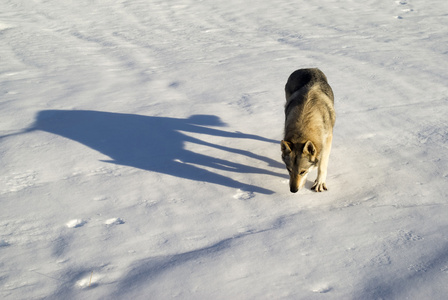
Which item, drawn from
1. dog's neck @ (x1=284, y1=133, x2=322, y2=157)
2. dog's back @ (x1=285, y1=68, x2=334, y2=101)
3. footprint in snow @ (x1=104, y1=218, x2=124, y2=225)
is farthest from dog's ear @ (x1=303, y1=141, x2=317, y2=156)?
footprint in snow @ (x1=104, y1=218, x2=124, y2=225)

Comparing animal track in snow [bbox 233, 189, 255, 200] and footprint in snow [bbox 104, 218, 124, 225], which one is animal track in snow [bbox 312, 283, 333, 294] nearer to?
animal track in snow [bbox 233, 189, 255, 200]

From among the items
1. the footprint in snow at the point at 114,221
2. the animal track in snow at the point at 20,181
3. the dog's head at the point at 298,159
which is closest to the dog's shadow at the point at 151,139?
the dog's head at the point at 298,159

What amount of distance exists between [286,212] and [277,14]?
35.1 feet

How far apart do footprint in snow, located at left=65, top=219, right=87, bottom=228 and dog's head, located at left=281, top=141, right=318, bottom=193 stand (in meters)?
2.28

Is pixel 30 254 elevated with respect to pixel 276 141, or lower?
elevated

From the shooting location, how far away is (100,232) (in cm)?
484

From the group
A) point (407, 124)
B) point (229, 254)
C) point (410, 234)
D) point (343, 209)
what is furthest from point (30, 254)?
point (407, 124)

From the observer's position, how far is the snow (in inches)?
164

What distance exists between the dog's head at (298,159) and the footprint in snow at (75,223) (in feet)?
7.49

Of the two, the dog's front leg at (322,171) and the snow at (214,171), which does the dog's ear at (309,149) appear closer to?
the dog's front leg at (322,171)

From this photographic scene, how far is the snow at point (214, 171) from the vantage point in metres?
4.16

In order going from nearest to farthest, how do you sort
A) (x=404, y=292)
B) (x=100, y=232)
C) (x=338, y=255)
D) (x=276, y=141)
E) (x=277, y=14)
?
(x=404, y=292), (x=338, y=255), (x=100, y=232), (x=276, y=141), (x=277, y=14)

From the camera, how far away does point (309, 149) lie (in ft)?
17.1

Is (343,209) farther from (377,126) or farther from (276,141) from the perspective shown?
(377,126)
